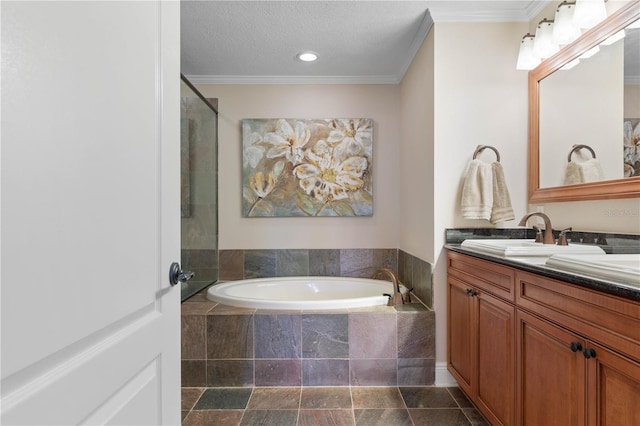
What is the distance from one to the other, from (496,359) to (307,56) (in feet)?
8.11

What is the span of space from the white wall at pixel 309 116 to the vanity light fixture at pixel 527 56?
1241 millimetres

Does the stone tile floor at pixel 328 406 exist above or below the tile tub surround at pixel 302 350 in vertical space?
below

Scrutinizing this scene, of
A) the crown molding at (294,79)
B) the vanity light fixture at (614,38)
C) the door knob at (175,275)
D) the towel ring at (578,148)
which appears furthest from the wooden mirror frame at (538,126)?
the door knob at (175,275)

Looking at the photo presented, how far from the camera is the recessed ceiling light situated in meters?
2.81

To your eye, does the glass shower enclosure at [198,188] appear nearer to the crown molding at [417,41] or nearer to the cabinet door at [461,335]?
the crown molding at [417,41]

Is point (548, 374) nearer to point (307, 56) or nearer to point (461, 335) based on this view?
point (461, 335)

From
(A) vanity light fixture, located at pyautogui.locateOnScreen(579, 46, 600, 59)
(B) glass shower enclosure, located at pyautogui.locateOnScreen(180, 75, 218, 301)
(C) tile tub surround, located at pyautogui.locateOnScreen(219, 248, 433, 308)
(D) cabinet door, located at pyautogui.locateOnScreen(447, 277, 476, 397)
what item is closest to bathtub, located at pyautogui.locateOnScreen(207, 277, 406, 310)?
(C) tile tub surround, located at pyautogui.locateOnScreen(219, 248, 433, 308)

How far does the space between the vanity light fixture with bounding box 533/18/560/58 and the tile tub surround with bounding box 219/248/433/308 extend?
1.89 meters

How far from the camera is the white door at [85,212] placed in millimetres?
529

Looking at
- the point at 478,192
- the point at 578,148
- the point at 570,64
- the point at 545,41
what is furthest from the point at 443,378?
the point at 545,41

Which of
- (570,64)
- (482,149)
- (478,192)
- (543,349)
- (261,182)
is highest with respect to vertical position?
(570,64)

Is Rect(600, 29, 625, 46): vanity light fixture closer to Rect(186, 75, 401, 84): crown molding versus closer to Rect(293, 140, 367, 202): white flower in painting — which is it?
Rect(186, 75, 401, 84): crown molding

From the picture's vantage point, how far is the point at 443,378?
90.2 inches

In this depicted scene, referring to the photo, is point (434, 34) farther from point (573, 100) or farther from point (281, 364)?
point (281, 364)
